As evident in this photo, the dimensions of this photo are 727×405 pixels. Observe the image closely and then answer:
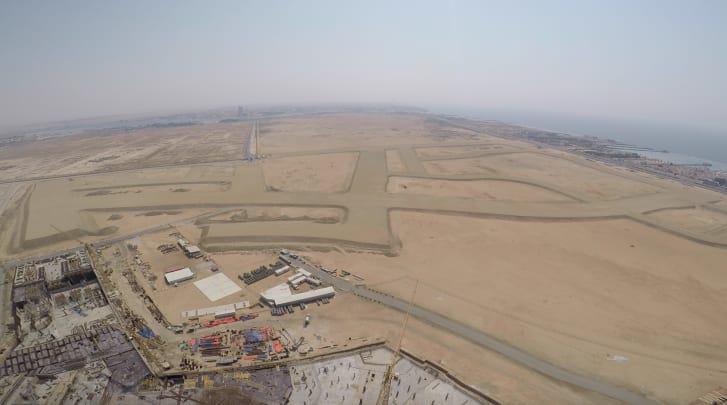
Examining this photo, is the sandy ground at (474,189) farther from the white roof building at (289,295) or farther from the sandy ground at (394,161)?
the white roof building at (289,295)

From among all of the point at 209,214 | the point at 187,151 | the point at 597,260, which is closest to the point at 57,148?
the point at 187,151

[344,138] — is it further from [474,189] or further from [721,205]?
[721,205]

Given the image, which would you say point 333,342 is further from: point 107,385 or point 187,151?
point 187,151

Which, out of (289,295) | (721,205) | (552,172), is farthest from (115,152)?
(721,205)

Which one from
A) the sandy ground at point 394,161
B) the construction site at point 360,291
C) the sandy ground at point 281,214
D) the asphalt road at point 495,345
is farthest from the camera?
the sandy ground at point 394,161

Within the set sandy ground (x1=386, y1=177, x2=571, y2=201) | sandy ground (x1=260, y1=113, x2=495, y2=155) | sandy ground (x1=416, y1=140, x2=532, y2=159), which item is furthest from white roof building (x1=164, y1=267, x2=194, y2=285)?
sandy ground (x1=416, y1=140, x2=532, y2=159)

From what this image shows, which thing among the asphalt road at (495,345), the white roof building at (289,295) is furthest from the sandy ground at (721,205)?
the white roof building at (289,295)
